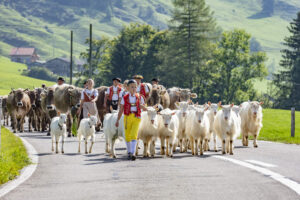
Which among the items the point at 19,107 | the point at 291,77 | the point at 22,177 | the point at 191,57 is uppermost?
the point at 191,57

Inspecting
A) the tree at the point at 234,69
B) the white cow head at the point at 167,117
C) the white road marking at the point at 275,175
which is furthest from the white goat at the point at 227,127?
the tree at the point at 234,69

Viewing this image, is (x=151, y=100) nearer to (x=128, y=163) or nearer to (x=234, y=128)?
(x=234, y=128)

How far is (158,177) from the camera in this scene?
11492mm

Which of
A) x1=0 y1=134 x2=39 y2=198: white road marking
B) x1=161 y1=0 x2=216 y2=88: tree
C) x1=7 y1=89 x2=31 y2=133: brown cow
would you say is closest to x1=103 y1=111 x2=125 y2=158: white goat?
x1=0 y1=134 x2=39 y2=198: white road marking

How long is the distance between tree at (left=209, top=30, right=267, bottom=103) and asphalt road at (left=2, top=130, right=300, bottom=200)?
8238 cm

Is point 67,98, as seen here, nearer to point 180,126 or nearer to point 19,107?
point 19,107

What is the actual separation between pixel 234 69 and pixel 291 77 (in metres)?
12.3

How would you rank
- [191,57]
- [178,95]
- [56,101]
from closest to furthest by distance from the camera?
[56,101], [178,95], [191,57]

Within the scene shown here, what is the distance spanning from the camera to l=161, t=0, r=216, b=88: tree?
86.2 meters

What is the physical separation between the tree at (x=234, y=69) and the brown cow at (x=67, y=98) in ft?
236

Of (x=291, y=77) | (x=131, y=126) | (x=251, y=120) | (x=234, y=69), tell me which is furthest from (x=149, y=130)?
(x=234, y=69)

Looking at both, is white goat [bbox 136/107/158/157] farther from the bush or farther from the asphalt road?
the bush

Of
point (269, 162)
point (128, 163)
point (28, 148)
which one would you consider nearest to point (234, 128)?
point (269, 162)

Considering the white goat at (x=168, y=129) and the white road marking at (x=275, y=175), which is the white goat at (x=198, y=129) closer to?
the white goat at (x=168, y=129)
